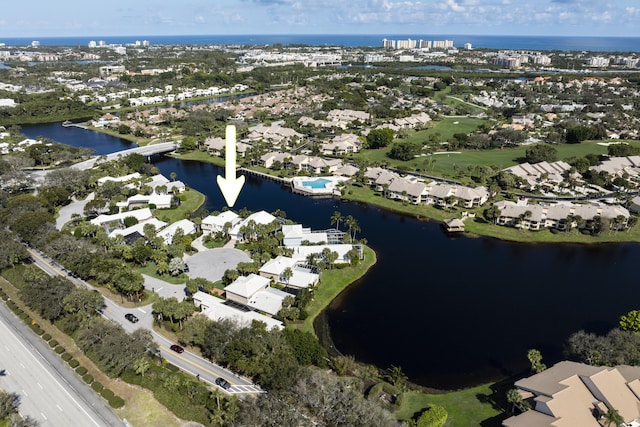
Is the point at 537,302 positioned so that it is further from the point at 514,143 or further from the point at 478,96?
the point at 478,96

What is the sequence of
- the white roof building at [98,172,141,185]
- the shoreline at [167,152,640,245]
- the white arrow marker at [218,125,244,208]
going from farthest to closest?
the white roof building at [98,172,141,185] → the shoreline at [167,152,640,245] → the white arrow marker at [218,125,244,208]

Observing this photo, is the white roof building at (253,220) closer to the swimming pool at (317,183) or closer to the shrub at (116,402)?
the swimming pool at (317,183)

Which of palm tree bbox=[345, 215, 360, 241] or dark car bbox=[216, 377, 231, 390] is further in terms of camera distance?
palm tree bbox=[345, 215, 360, 241]

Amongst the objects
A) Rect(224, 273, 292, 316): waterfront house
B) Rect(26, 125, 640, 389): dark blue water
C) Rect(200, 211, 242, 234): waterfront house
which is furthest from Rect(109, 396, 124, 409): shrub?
Rect(200, 211, 242, 234): waterfront house

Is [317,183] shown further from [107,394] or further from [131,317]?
[107,394]

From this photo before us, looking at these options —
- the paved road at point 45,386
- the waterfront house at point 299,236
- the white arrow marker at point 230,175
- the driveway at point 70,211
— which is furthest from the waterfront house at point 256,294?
the driveway at point 70,211

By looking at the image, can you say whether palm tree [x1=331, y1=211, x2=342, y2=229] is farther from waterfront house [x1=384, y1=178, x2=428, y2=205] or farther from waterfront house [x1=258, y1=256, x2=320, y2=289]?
waterfront house [x1=384, y1=178, x2=428, y2=205]

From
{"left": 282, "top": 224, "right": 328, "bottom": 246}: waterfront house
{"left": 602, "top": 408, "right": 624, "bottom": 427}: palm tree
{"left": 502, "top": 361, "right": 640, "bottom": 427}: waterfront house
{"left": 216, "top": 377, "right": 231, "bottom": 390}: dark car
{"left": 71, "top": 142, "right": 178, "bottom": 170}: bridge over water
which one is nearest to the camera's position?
{"left": 602, "top": 408, "right": 624, "bottom": 427}: palm tree

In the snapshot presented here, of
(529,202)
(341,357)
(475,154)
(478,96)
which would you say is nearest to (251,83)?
(478,96)
